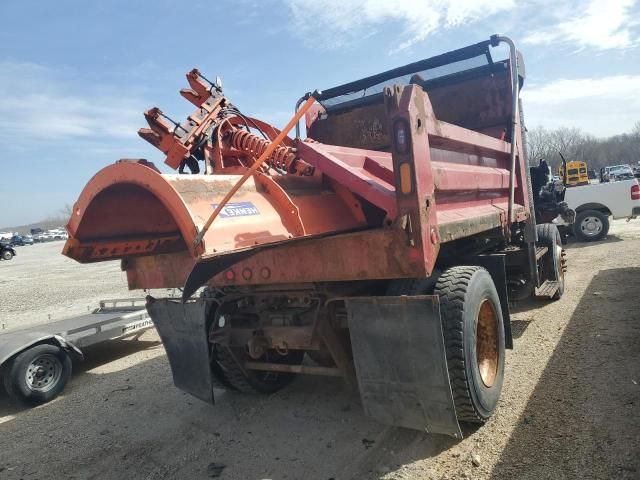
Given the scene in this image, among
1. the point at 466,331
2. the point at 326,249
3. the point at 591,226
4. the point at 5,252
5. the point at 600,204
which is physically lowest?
the point at 591,226

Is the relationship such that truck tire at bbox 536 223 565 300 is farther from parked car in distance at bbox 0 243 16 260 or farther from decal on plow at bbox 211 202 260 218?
parked car in distance at bbox 0 243 16 260

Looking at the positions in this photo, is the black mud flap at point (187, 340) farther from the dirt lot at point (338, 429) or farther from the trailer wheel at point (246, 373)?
the dirt lot at point (338, 429)

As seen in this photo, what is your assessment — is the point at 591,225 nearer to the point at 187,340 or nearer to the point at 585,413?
the point at 585,413

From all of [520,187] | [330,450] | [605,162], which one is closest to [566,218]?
[520,187]

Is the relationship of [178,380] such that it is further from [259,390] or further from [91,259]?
[91,259]

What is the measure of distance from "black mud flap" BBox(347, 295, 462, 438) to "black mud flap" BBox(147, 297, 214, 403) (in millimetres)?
1376

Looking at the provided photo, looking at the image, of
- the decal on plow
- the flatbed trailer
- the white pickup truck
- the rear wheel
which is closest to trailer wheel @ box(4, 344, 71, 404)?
the flatbed trailer

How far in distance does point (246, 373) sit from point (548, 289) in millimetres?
3900

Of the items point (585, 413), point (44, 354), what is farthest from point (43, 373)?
point (585, 413)

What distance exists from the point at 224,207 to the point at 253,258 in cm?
78

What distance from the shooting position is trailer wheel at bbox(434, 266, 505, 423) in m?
2.80

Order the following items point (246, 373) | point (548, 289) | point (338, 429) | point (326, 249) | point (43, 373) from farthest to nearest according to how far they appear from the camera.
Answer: point (548, 289) < point (43, 373) < point (246, 373) < point (338, 429) < point (326, 249)

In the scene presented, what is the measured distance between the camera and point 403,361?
107 inches

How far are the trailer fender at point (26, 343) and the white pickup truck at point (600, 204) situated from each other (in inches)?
459
